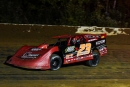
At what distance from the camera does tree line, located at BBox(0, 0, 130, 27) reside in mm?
22750

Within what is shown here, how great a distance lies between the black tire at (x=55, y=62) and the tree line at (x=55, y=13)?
10.9 metres

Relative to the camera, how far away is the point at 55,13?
23.4 meters

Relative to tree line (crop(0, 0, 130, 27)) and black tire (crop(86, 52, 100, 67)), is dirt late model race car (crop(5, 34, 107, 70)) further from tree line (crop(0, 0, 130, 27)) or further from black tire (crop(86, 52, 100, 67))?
tree line (crop(0, 0, 130, 27))

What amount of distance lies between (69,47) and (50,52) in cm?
75

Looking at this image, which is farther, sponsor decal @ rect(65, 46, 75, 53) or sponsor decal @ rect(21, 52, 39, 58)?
sponsor decal @ rect(65, 46, 75, 53)

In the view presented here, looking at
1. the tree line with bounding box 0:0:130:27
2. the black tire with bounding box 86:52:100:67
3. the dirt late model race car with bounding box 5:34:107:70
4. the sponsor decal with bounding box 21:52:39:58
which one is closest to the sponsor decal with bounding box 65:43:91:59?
the dirt late model race car with bounding box 5:34:107:70

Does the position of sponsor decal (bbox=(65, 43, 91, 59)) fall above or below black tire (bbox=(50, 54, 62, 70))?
above

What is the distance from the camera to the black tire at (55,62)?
36.4 ft

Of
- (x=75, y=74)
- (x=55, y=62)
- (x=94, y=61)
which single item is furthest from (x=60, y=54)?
(x=94, y=61)

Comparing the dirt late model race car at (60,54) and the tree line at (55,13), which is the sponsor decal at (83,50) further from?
the tree line at (55,13)

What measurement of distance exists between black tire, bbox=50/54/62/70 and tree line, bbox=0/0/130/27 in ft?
35.7

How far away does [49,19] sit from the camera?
904 inches

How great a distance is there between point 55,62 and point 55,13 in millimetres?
12465

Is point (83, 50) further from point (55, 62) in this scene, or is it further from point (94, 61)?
point (55, 62)
